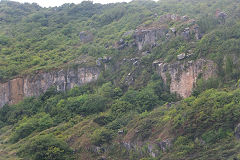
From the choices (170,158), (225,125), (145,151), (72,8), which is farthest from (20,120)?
(72,8)

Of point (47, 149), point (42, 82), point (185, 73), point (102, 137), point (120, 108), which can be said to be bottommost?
point (47, 149)

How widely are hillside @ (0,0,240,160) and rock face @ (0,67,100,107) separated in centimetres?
13

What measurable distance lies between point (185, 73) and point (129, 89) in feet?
22.9

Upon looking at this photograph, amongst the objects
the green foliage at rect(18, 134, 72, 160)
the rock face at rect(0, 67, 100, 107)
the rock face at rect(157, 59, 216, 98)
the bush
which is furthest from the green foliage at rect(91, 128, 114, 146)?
the rock face at rect(0, 67, 100, 107)

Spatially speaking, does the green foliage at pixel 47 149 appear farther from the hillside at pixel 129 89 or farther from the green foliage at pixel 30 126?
the green foliage at pixel 30 126

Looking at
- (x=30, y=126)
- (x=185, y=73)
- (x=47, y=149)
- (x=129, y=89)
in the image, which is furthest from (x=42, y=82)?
(x=185, y=73)

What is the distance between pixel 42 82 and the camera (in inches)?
1998

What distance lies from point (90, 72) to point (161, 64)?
9542 mm

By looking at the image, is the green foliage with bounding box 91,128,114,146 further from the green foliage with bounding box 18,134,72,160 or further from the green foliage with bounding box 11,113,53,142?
the green foliage with bounding box 11,113,53,142

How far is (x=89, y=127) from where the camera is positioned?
40062 mm

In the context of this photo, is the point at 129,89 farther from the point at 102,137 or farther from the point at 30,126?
the point at 30,126

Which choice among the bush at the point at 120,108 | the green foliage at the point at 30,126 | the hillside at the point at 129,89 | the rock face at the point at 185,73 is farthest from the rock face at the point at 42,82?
the rock face at the point at 185,73

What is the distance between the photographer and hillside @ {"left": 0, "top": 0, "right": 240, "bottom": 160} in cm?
3316

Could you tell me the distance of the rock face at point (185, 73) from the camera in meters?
40.7
